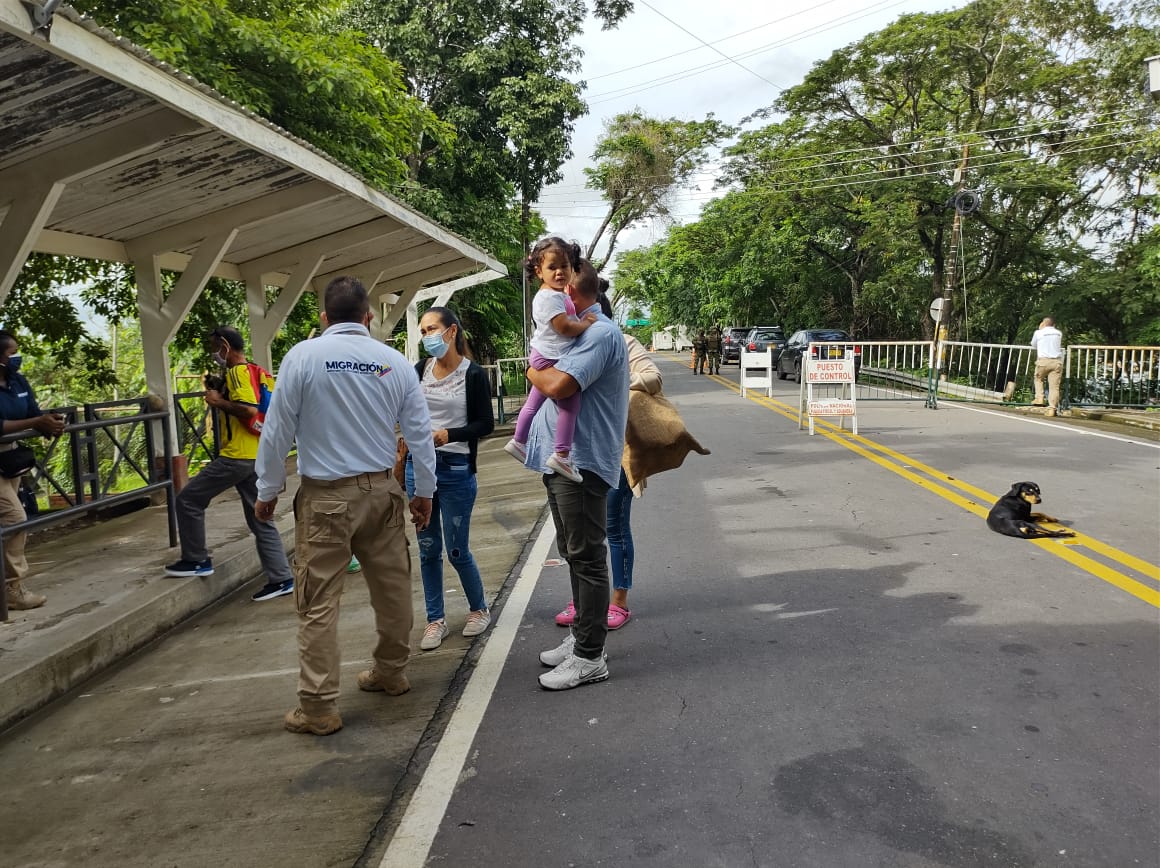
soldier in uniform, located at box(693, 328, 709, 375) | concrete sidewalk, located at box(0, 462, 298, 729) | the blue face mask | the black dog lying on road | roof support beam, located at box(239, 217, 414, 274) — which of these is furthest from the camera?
soldier in uniform, located at box(693, 328, 709, 375)

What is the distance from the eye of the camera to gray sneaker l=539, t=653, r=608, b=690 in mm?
4070

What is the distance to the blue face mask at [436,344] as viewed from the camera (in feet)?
15.4

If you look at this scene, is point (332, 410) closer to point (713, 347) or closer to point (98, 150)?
point (98, 150)

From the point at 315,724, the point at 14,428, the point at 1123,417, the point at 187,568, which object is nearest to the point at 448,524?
the point at 315,724

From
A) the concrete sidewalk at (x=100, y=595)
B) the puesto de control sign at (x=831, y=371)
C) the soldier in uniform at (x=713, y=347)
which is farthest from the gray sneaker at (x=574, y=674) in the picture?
the soldier in uniform at (x=713, y=347)

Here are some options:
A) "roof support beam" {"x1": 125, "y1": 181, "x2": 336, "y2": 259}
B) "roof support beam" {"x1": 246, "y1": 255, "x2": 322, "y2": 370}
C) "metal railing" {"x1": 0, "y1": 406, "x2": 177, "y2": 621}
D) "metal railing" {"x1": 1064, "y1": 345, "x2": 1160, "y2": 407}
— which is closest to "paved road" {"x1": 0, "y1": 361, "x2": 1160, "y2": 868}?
"metal railing" {"x1": 0, "y1": 406, "x2": 177, "y2": 621}

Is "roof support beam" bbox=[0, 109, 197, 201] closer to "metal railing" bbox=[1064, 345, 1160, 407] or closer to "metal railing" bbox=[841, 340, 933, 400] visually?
"metal railing" bbox=[1064, 345, 1160, 407]

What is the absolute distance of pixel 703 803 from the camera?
3.02 meters

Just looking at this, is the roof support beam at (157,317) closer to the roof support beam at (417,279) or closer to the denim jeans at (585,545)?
the denim jeans at (585,545)

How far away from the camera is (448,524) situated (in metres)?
4.82

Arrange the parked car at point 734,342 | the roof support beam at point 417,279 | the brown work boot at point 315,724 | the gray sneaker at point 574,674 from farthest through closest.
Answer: the parked car at point 734,342 → the roof support beam at point 417,279 → the gray sneaker at point 574,674 → the brown work boot at point 315,724

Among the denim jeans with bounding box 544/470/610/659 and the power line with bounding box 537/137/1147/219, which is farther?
the power line with bounding box 537/137/1147/219

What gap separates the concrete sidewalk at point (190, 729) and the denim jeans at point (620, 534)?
36.2 inches

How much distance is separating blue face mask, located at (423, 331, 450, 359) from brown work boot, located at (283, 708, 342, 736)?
193 cm
